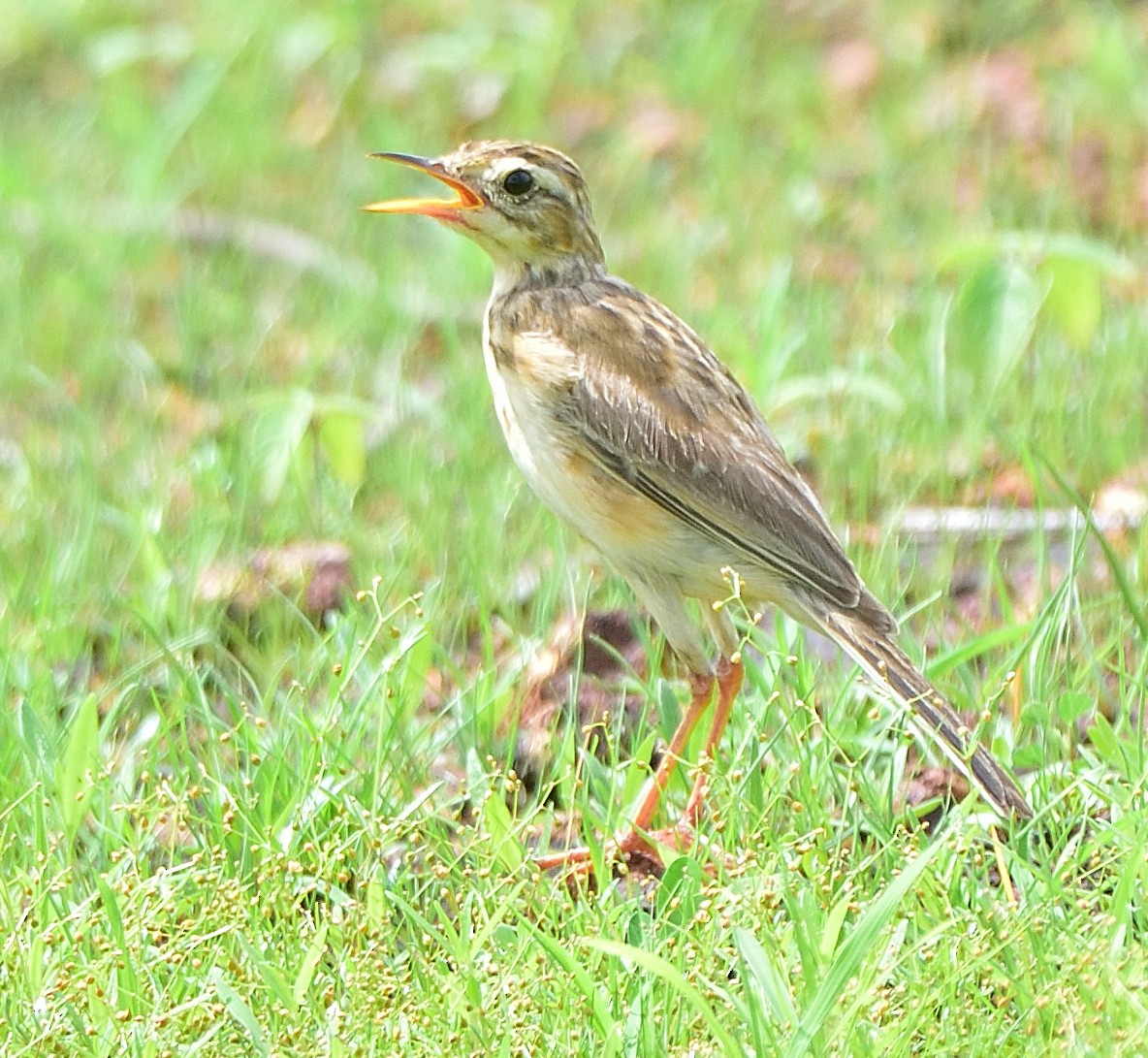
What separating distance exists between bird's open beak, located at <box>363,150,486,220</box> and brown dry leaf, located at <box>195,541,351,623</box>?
1108 mm

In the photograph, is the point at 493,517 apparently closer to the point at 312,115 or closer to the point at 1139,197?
the point at 1139,197

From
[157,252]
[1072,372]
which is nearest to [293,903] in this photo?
[1072,372]

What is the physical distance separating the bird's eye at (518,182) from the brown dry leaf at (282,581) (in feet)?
3.95

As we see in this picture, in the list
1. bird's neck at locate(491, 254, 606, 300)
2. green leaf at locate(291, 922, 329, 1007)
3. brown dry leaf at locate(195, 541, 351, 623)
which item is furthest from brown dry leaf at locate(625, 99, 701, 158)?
A: green leaf at locate(291, 922, 329, 1007)

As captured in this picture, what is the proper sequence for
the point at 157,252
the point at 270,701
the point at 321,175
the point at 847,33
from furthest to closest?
the point at 847,33
the point at 321,175
the point at 157,252
the point at 270,701

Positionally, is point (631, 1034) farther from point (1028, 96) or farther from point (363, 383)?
point (1028, 96)

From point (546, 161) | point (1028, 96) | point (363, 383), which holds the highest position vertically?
point (546, 161)

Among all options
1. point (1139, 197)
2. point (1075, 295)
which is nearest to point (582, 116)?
point (1139, 197)

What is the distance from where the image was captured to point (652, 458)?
5277 mm

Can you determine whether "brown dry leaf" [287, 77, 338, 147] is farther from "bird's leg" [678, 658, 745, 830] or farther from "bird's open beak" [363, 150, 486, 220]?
"bird's leg" [678, 658, 745, 830]

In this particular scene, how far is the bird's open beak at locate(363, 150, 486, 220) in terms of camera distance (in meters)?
5.42

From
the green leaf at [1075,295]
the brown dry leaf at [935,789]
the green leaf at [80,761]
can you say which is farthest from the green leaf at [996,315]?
the green leaf at [80,761]

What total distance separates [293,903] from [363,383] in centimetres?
397

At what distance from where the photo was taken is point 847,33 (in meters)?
10.8
